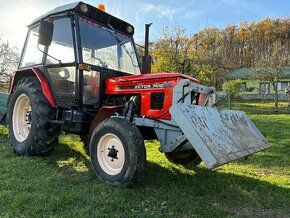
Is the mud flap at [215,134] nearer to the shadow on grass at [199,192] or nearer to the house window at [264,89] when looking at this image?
the shadow on grass at [199,192]

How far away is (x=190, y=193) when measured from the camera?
3.84 meters

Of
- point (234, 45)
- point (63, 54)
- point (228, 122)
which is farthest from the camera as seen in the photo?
point (234, 45)

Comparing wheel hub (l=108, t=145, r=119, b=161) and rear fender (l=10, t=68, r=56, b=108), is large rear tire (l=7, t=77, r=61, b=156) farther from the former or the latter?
wheel hub (l=108, t=145, r=119, b=161)

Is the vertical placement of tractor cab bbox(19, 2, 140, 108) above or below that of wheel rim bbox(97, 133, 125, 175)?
above

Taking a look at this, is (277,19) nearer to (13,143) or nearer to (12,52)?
(12,52)

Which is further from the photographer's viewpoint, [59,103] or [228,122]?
[59,103]

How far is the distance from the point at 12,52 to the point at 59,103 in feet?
44.6

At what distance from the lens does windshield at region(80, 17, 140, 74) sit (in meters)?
5.00

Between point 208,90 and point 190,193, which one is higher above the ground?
point 208,90

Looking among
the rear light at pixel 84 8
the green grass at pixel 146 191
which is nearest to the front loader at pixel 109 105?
the rear light at pixel 84 8

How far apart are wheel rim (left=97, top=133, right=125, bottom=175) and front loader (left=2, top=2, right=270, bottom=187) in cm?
1

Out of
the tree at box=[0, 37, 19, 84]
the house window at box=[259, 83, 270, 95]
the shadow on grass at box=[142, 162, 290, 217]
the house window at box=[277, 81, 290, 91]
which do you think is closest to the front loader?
the shadow on grass at box=[142, 162, 290, 217]

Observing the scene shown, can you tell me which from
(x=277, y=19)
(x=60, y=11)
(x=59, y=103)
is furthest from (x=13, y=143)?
(x=277, y=19)

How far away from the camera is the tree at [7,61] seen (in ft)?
51.6
